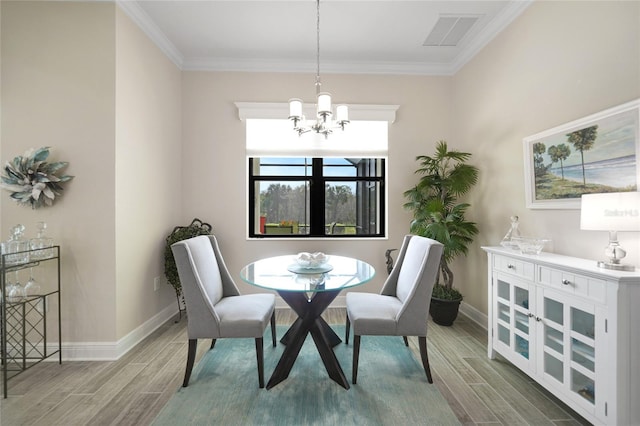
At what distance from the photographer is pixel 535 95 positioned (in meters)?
2.35

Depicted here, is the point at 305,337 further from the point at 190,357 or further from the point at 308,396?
the point at 190,357

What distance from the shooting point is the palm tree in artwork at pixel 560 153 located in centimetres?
204

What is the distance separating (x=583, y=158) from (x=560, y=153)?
186 mm

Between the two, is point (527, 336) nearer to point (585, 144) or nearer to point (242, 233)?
point (585, 144)

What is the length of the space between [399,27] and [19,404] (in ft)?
13.8

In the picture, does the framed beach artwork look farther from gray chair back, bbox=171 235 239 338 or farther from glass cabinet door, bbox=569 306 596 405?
gray chair back, bbox=171 235 239 338

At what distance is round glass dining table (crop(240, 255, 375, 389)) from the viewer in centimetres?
188

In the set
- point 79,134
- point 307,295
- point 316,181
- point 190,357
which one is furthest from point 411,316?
point 79,134

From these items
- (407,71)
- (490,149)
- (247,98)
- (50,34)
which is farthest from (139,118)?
(490,149)

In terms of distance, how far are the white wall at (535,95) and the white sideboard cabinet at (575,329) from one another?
39cm

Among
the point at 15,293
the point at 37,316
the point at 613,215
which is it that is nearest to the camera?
the point at 613,215

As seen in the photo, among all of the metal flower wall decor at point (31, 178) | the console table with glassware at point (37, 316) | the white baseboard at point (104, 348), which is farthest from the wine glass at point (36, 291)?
the metal flower wall decor at point (31, 178)

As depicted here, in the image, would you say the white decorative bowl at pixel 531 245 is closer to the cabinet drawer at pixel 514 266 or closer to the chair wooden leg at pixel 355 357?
the cabinet drawer at pixel 514 266

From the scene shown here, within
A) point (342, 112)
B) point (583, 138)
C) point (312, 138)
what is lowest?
point (583, 138)
